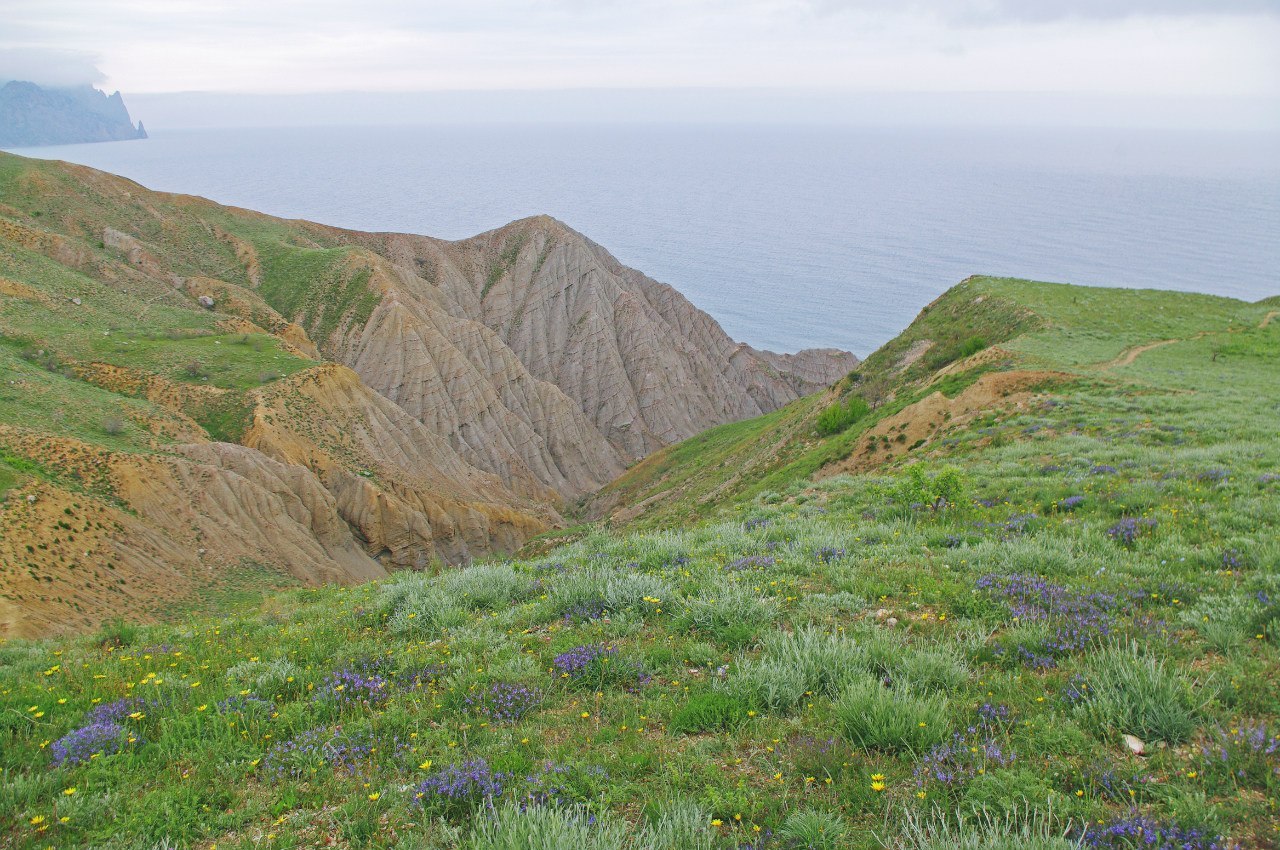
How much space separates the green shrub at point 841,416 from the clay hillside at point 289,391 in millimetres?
23990

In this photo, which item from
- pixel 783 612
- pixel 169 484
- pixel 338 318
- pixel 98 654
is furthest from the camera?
pixel 338 318

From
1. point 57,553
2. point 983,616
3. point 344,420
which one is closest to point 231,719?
point 983,616

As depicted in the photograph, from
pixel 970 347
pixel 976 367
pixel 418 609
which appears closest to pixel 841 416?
pixel 976 367

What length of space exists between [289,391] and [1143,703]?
45084mm

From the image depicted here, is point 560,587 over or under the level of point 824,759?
under

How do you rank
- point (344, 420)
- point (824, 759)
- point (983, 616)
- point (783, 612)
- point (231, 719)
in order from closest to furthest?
point (824, 759)
point (231, 719)
point (983, 616)
point (783, 612)
point (344, 420)

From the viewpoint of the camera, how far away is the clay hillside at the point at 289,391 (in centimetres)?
2594

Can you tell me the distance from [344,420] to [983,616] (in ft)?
147

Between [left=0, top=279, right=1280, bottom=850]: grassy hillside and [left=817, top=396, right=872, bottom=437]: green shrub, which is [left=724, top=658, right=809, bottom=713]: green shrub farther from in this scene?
[left=817, top=396, right=872, bottom=437]: green shrub

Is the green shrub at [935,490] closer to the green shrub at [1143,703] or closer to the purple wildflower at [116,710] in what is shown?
the green shrub at [1143,703]

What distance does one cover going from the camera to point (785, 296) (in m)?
176

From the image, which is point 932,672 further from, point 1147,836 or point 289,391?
point 289,391

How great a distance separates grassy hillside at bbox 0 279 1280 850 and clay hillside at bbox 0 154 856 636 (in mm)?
17343

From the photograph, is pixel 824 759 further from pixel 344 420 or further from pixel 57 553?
pixel 344 420
